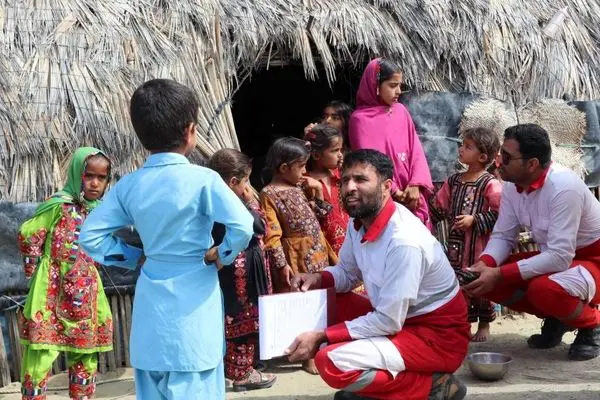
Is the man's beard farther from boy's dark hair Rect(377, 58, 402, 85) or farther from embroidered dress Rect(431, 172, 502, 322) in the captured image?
boy's dark hair Rect(377, 58, 402, 85)

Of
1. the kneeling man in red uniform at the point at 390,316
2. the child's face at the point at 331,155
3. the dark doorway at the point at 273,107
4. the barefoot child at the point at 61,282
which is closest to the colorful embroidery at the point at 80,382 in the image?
the barefoot child at the point at 61,282

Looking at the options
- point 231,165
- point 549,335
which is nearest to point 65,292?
point 231,165

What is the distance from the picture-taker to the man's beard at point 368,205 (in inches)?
146

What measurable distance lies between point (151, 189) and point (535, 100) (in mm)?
4298

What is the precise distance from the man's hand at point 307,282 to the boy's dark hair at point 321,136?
138 cm

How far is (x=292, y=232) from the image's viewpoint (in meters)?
4.96

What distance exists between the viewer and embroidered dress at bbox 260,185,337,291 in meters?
4.85

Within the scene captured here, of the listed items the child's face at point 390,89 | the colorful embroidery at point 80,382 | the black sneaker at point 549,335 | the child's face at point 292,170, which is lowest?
the black sneaker at point 549,335

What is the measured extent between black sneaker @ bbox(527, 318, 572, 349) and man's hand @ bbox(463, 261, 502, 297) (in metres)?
0.89

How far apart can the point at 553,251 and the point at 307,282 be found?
1520 millimetres

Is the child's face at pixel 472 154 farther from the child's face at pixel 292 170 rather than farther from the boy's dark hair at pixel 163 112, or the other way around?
the boy's dark hair at pixel 163 112

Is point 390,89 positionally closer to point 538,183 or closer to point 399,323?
point 538,183

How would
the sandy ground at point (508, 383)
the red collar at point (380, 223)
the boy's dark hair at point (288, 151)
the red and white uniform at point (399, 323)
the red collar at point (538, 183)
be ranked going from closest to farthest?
the red and white uniform at point (399, 323)
the red collar at point (380, 223)
the sandy ground at point (508, 383)
the red collar at point (538, 183)
the boy's dark hair at point (288, 151)

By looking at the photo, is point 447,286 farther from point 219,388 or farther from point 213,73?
point 213,73
